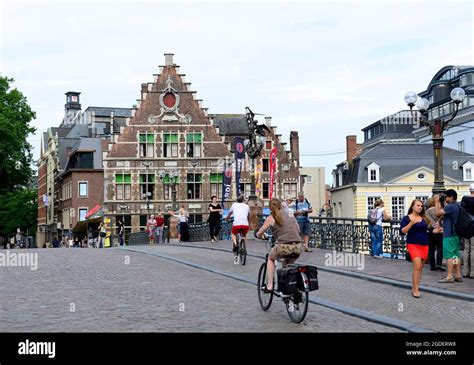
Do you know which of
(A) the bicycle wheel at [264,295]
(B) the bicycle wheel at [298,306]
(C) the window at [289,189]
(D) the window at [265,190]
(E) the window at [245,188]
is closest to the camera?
(B) the bicycle wheel at [298,306]

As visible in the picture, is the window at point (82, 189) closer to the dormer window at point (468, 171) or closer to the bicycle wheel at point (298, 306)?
the dormer window at point (468, 171)

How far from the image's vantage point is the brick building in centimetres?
6128

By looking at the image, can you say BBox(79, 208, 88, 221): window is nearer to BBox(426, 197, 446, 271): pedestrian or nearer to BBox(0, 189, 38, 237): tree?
BBox(0, 189, 38, 237): tree

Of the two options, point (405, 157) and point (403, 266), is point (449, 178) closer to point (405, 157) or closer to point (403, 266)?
point (405, 157)

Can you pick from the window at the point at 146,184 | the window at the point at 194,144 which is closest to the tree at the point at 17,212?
the window at the point at 146,184

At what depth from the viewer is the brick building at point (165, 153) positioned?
61.3 m

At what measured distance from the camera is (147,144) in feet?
204

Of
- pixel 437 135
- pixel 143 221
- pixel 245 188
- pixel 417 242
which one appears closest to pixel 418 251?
pixel 417 242

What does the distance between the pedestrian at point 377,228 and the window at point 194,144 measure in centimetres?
4279

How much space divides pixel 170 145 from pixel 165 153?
0.81 meters

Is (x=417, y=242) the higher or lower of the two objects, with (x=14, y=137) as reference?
lower

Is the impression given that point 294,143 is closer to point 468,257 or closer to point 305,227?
point 305,227

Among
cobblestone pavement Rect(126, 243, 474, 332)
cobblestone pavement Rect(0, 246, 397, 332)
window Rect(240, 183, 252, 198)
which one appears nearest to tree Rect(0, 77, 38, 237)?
window Rect(240, 183, 252, 198)
